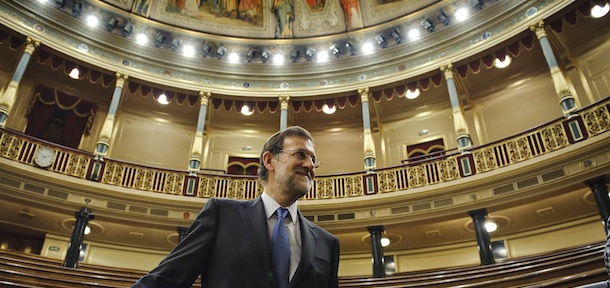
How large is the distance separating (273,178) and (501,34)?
11247 millimetres

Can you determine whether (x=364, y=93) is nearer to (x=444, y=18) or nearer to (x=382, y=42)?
(x=382, y=42)

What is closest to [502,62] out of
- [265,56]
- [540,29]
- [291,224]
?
[540,29]

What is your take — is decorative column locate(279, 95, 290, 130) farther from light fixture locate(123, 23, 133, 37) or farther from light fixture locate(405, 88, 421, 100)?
light fixture locate(123, 23, 133, 37)

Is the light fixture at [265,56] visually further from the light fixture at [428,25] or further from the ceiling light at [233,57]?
the light fixture at [428,25]

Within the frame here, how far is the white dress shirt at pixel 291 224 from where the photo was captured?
4.95 ft

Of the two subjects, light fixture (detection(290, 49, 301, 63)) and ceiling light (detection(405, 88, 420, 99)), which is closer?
ceiling light (detection(405, 88, 420, 99))

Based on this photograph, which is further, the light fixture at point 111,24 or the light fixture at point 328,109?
the light fixture at point 328,109

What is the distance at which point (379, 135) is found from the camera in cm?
1428

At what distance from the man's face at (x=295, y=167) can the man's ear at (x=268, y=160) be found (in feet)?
0.15

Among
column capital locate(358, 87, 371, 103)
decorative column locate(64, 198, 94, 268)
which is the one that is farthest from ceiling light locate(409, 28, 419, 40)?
decorative column locate(64, 198, 94, 268)

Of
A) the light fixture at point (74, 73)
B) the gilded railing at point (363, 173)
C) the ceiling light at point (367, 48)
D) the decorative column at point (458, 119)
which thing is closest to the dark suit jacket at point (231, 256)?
the gilded railing at point (363, 173)

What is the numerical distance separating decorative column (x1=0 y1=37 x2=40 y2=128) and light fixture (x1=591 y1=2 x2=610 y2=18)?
1432 cm

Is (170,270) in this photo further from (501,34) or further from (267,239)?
(501,34)

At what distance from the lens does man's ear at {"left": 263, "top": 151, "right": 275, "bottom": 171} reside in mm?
1750
